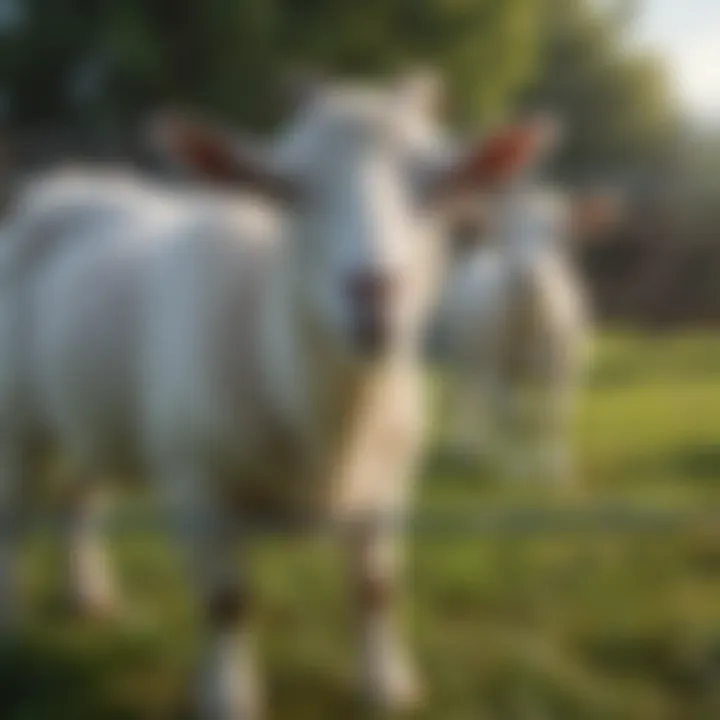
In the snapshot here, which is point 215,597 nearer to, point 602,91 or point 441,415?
point 441,415

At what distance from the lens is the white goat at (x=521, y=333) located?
789 mm

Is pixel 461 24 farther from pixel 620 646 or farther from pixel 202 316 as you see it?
pixel 620 646

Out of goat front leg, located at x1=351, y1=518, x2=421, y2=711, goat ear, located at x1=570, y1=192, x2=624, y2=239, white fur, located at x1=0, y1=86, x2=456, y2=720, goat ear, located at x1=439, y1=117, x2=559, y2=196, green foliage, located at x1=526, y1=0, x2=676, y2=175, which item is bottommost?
goat front leg, located at x1=351, y1=518, x2=421, y2=711

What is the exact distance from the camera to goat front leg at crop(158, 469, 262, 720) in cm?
84

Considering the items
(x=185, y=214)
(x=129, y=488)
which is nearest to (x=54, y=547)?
(x=129, y=488)

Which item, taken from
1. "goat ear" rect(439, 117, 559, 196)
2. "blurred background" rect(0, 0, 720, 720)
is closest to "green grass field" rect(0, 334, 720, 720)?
"blurred background" rect(0, 0, 720, 720)

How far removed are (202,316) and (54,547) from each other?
0.13m

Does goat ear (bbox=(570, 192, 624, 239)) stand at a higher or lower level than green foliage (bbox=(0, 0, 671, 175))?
lower

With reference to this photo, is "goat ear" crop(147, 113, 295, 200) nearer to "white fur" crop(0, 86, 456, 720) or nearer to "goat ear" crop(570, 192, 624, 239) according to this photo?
"white fur" crop(0, 86, 456, 720)

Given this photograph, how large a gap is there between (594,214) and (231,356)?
7.3 inches

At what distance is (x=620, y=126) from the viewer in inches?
31.3

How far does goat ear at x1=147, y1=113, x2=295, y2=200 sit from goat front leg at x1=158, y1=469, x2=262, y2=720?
0.51 feet

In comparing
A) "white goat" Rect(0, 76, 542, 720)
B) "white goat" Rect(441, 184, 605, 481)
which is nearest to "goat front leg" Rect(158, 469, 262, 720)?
"white goat" Rect(0, 76, 542, 720)

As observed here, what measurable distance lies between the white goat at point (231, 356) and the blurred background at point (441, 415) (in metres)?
0.02
